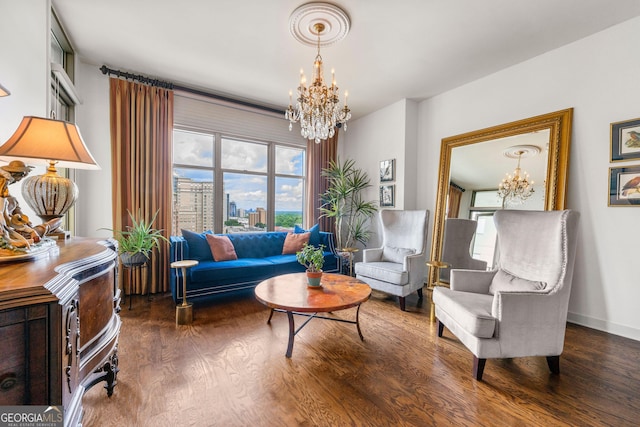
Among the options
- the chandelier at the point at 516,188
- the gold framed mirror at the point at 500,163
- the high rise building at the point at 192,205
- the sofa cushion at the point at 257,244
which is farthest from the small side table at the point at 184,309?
the chandelier at the point at 516,188

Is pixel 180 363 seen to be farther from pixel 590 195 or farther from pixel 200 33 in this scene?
pixel 590 195

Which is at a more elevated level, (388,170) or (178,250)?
(388,170)

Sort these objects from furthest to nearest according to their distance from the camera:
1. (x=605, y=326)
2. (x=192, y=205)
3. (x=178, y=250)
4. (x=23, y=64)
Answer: (x=192, y=205), (x=178, y=250), (x=605, y=326), (x=23, y=64)

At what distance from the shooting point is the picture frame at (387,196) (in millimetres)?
4430

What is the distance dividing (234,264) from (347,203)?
249cm

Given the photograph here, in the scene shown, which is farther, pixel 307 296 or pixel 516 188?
pixel 516 188

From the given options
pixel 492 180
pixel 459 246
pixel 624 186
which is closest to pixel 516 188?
pixel 492 180

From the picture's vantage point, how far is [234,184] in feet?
14.6

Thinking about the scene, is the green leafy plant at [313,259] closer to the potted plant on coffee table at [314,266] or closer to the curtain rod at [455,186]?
the potted plant on coffee table at [314,266]

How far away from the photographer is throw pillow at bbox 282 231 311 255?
412 cm

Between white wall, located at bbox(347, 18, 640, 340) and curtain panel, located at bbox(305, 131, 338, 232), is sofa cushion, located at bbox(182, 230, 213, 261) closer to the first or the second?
curtain panel, located at bbox(305, 131, 338, 232)

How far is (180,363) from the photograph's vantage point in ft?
6.48

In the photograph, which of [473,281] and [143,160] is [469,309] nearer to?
[473,281]

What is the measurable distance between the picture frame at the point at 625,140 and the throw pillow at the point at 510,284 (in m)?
1.59
